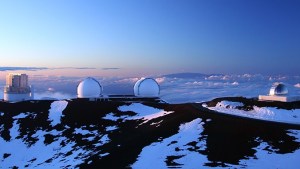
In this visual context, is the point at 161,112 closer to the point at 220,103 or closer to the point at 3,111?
the point at 220,103

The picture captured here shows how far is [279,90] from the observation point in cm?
6769

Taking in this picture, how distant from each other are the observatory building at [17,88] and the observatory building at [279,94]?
67111mm

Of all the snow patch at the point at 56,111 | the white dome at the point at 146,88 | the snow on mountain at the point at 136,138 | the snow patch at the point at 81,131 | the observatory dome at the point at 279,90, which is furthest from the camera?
the white dome at the point at 146,88

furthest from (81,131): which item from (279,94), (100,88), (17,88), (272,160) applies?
(17,88)

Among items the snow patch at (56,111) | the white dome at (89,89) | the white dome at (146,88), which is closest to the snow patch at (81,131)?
the snow patch at (56,111)

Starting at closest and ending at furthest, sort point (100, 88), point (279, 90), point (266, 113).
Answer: point (266, 113) < point (279, 90) < point (100, 88)

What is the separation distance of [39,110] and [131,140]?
1500 inches

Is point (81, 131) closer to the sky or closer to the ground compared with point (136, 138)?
closer to the ground

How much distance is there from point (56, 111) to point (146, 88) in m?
27.1

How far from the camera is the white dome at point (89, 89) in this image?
92375 mm

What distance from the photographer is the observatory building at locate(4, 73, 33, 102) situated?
9594cm

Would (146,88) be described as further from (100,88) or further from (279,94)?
(279,94)

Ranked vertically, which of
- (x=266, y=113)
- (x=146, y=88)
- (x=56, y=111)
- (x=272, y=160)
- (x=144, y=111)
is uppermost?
(x=146, y=88)

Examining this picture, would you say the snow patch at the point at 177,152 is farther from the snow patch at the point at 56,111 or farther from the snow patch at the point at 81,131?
the snow patch at the point at 56,111
